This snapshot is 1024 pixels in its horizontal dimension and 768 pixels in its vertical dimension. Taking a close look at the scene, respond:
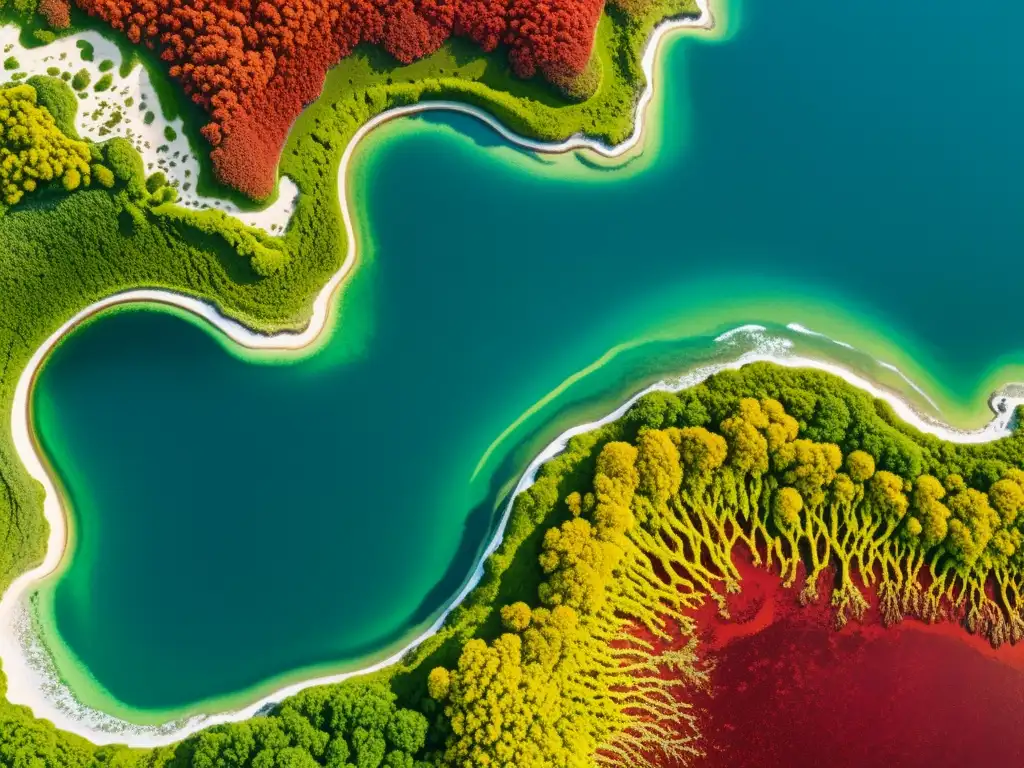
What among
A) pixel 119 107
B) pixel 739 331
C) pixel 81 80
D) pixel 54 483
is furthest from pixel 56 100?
pixel 739 331

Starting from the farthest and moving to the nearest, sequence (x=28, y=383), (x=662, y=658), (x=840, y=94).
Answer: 1. (x=840, y=94)
2. (x=28, y=383)
3. (x=662, y=658)

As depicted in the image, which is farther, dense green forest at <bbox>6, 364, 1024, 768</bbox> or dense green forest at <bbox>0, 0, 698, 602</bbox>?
dense green forest at <bbox>0, 0, 698, 602</bbox>

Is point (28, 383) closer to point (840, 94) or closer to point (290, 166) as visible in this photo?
point (290, 166)

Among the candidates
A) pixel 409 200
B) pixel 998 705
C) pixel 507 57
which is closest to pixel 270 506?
pixel 409 200

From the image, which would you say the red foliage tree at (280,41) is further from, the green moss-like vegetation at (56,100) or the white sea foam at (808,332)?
the white sea foam at (808,332)

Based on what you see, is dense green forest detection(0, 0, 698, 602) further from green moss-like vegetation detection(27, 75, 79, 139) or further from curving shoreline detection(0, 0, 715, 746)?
curving shoreline detection(0, 0, 715, 746)

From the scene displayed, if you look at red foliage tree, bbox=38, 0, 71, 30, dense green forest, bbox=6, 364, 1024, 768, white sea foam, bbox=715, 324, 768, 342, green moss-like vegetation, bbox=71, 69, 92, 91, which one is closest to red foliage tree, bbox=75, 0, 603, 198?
red foliage tree, bbox=38, 0, 71, 30
